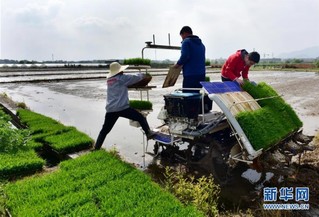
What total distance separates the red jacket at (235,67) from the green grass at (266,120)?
365mm

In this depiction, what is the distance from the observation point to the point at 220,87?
198 inches

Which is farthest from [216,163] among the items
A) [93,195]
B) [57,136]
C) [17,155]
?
[57,136]

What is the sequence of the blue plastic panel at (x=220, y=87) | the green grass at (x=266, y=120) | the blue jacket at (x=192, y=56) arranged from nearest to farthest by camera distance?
the green grass at (x=266, y=120), the blue plastic panel at (x=220, y=87), the blue jacket at (x=192, y=56)

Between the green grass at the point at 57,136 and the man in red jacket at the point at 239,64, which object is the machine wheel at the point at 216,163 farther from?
the green grass at the point at 57,136

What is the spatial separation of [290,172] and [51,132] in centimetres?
609

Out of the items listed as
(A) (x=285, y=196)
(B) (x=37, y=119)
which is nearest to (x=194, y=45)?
(A) (x=285, y=196)

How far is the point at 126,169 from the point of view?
195 inches

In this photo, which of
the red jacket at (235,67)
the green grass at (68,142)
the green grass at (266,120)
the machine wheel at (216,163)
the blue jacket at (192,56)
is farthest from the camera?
the green grass at (68,142)

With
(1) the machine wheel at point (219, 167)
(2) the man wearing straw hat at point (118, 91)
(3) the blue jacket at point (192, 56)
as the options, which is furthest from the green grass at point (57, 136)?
(1) the machine wheel at point (219, 167)

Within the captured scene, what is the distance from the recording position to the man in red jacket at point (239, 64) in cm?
545

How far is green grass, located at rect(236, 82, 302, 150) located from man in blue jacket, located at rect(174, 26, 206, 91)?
1006 mm

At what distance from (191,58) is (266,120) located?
6.13ft

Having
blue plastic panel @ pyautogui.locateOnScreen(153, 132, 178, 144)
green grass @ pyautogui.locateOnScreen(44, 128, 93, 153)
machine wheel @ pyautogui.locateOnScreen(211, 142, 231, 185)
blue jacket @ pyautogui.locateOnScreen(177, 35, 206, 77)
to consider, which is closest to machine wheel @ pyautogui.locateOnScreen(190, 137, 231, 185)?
machine wheel @ pyautogui.locateOnScreen(211, 142, 231, 185)

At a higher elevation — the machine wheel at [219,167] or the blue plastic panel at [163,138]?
the blue plastic panel at [163,138]
